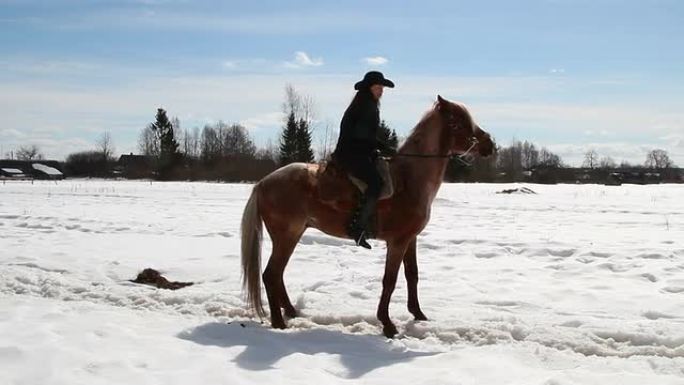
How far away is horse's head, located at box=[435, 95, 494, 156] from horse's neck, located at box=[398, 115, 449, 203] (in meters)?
0.10

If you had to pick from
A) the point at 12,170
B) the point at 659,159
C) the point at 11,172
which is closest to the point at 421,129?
the point at 11,172

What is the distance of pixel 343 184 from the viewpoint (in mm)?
6730

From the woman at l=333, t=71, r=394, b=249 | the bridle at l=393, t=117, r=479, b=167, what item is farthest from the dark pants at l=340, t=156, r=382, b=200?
the bridle at l=393, t=117, r=479, b=167

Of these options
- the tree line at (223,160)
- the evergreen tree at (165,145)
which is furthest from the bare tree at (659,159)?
the evergreen tree at (165,145)

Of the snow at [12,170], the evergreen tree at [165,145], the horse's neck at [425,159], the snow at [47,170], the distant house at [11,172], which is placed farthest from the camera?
the snow at [12,170]

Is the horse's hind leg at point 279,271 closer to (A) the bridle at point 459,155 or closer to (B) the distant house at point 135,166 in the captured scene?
(A) the bridle at point 459,155

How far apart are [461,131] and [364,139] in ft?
4.04

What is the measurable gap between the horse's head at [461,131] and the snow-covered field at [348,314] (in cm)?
198

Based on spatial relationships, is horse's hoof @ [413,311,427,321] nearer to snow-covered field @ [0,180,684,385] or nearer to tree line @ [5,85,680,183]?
snow-covered field @ [0,180,684,385]

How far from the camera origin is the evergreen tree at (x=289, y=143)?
5272 centimetres

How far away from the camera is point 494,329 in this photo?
6359 mm

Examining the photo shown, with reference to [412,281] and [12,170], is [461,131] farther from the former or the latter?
[12,170]

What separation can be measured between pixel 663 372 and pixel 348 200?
3444mm

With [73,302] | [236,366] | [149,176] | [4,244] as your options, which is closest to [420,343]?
[236,366]
